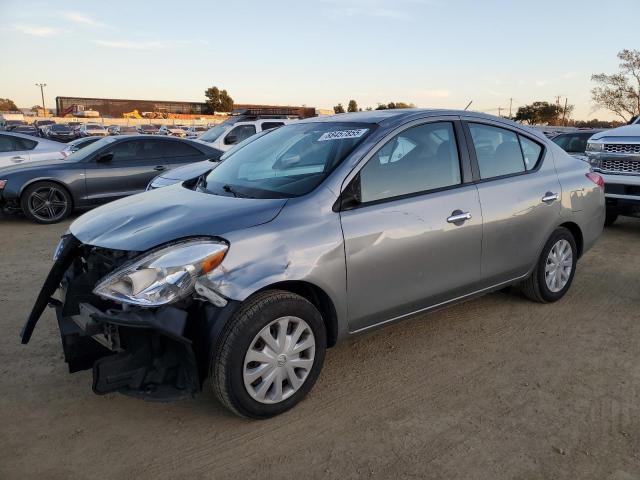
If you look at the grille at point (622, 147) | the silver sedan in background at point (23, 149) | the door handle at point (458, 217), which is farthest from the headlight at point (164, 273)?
the silver sedan in background at point (23, 149)

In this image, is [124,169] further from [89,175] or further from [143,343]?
[143,343]

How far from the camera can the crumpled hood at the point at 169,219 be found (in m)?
2.87

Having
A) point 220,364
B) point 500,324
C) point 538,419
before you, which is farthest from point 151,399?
point 500,324

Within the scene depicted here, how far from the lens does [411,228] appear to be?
3.41 meters

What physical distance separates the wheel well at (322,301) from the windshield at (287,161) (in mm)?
561

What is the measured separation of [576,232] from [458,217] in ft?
5.68

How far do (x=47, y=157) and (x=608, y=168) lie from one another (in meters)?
10.5

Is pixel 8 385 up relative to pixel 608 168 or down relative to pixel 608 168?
down

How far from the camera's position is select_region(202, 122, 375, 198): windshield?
3363 mm

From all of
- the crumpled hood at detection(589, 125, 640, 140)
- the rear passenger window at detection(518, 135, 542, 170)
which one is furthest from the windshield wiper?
the crumpled hood at detection(589, 125, 640, 140)

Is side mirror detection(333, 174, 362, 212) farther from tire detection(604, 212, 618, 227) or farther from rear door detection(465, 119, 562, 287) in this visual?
tire detection(604, 212, 618, 227)

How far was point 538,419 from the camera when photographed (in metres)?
2.96

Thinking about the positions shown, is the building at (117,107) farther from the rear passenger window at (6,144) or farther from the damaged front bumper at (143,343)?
the damaged front bumper at (143,343)

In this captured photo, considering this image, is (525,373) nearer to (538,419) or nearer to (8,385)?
(538,419)
